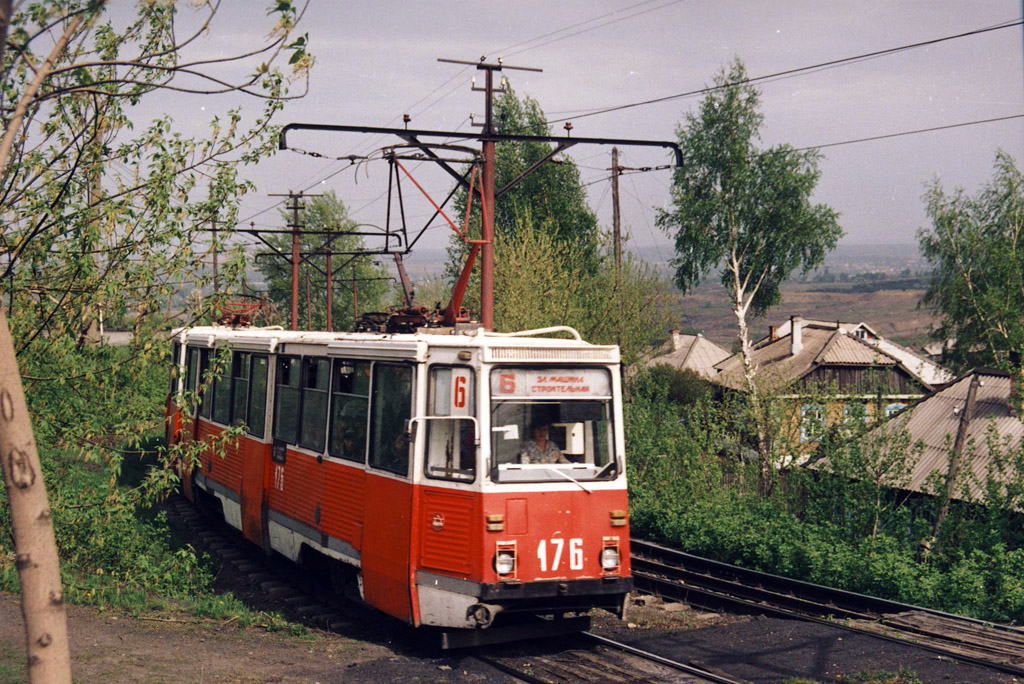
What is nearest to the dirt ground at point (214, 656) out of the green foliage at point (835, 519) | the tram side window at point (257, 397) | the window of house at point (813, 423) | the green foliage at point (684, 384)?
the tram side window at point (257, 397)

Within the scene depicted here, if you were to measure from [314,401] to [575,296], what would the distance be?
19.9 metres

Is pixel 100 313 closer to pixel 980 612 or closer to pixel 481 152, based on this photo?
pixel 481 152

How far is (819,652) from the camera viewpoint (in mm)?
10008

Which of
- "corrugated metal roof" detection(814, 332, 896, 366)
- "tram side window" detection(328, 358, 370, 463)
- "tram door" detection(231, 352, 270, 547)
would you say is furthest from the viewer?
"corrugated metal roof" detection(814, 332, 896, 366)

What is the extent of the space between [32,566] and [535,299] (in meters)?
22.9

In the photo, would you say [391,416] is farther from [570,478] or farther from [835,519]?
[835,519]

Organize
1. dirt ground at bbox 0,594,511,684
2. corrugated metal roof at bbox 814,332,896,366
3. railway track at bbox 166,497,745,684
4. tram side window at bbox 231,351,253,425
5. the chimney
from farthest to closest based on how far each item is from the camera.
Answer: the chimney, corrugated metal roof at bbox 814,332,896,366, tram side window at bbox 231,351,253,425, railway track at bbox 166,497,745,684, dirt ground at bbox 0,594,511,684

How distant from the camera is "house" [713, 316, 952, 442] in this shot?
64.4 ft

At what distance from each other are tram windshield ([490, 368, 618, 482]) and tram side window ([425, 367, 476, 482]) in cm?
21

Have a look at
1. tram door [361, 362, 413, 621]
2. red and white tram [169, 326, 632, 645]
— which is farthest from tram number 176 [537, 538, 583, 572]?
tram door [361, 362, 413, 621]

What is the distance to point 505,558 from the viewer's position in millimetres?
8984

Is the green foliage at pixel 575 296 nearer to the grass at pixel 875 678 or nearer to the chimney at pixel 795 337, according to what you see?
the grass at pixel 875 678

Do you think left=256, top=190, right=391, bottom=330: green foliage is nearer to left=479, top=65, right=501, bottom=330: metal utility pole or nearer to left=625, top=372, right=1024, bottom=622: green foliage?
left=625, top=372, right=1024, bottom=622: green foliage

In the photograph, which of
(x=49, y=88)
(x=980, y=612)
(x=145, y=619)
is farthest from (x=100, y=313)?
(x=980, y=612)
